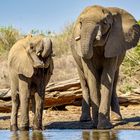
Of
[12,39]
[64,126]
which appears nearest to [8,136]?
[64,126]

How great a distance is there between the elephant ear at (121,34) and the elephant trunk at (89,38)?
0.71 m

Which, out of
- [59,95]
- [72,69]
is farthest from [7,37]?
[59,95]

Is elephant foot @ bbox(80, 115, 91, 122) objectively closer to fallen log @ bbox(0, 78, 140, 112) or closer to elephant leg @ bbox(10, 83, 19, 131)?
fallen log @ bbox(0, 78, 140, 112)

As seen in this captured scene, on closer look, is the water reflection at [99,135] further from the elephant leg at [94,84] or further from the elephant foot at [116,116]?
the elephant foot at [116,116]

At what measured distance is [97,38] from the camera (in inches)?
540

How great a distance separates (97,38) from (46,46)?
3.58 feet

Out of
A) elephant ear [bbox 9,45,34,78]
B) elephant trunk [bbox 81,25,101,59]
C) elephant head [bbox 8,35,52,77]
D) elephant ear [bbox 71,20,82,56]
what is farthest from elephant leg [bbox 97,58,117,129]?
elephant ear [bbox 9,45,34,78]

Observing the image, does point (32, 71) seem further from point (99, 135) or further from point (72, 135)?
point (99, 135)

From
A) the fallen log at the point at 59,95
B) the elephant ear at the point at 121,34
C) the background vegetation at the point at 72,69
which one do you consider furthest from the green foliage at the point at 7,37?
the elephant ear at the point at 121,34

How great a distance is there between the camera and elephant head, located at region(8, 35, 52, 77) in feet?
45.7

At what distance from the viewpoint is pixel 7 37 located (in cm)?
3884

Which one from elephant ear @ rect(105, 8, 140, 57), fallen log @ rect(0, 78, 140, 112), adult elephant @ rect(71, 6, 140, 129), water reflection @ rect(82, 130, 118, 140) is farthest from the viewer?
fallen log @ rect(0, 78, 140, 112)

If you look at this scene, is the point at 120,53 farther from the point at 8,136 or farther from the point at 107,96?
the point at 8,136

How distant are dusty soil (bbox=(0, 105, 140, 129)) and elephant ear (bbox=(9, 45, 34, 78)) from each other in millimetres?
1825
